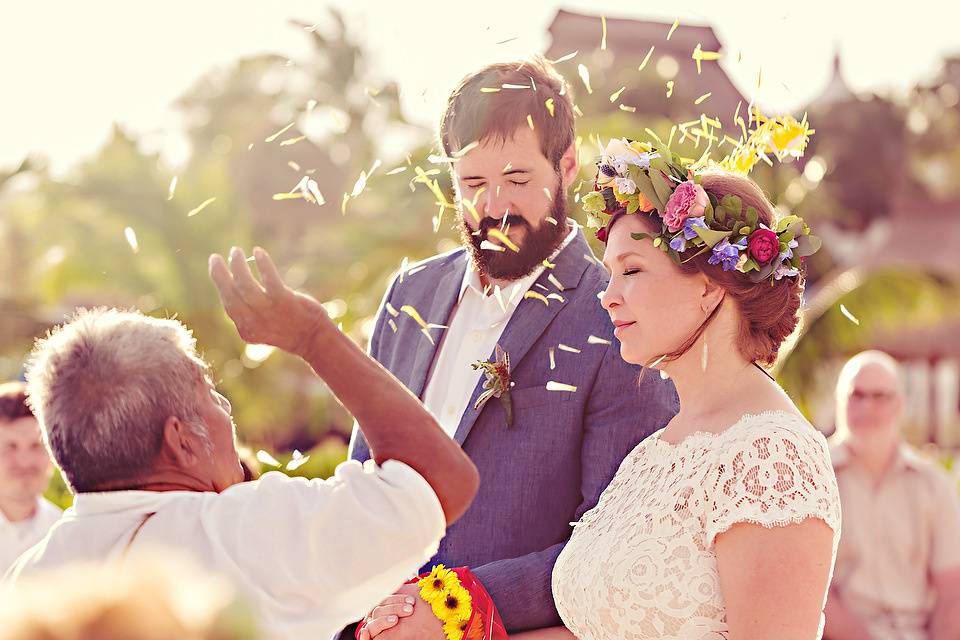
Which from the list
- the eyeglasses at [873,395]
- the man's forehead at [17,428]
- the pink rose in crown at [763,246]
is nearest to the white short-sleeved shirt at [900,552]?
the eyeglasses at [873,395]

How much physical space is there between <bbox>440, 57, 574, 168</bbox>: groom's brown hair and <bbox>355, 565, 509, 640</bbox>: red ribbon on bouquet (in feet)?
4.38

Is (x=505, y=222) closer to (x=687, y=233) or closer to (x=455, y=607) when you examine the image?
(x=687, y=233)

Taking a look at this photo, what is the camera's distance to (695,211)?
355 cm

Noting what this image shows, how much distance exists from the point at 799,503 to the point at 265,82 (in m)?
29.9

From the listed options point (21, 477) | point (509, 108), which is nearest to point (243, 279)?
point (509, 108)

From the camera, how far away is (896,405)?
762 centimetres

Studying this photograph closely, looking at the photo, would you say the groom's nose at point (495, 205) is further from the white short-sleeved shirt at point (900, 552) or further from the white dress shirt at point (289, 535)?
A: the white short-sleeved shirt at point (900, 552)

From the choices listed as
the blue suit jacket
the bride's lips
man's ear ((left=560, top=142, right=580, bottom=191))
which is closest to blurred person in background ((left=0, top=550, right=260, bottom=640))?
the bride's lips

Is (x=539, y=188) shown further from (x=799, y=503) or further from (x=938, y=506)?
(x=938, y=506)

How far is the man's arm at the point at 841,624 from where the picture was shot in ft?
23.3

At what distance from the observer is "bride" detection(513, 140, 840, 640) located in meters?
3.13

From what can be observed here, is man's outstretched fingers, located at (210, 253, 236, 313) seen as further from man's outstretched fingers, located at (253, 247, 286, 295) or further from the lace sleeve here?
the lace sleeve

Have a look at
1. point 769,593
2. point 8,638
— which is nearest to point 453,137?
point 769,593

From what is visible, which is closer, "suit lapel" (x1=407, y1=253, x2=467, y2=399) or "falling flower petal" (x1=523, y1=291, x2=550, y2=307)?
"falling flower petal" (x1=523, y1=291, x2=550, y2=307)
